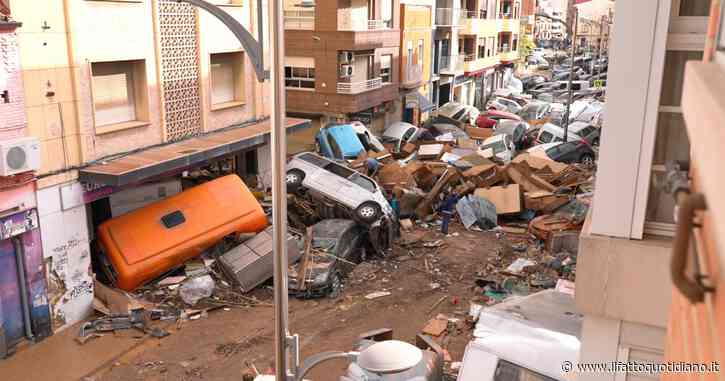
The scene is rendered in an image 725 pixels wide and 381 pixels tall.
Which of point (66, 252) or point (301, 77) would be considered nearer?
point (66, 252)

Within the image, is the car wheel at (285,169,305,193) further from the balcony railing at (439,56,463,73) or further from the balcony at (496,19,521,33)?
the balcony at (496,19,521,33)

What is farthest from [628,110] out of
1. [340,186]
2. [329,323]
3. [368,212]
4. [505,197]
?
[505,197]

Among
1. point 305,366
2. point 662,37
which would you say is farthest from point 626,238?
point 305,366

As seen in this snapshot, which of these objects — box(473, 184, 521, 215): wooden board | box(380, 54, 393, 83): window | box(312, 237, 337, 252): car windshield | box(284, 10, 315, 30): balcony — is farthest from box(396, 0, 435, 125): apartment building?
box(312, 237, 337, 252): car windshield

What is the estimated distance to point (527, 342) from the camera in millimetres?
7270

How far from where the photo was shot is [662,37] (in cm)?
397

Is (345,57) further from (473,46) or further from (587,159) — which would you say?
(473,46)

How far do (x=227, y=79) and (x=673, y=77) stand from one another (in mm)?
15664

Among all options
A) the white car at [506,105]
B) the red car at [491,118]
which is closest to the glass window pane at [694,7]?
the red car at [491,118]

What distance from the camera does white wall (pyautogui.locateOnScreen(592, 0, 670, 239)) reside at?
13.1ft

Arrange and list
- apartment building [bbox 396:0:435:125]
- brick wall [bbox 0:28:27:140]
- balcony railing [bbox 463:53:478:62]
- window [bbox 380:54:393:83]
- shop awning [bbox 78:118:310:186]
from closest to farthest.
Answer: brick wall [bbox 0:28:27:140] → shop awning [bbox 78:118:310:186] → window [bbox 380:54:393:83] → apartment building [bbox 396:0:435:125] → balcony railing [bbox 463:53:478:62]

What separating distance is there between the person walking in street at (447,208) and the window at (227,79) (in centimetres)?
723

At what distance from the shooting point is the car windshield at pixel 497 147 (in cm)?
2569

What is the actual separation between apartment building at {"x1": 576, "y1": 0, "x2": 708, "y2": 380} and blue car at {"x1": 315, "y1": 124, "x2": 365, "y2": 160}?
1974cm
